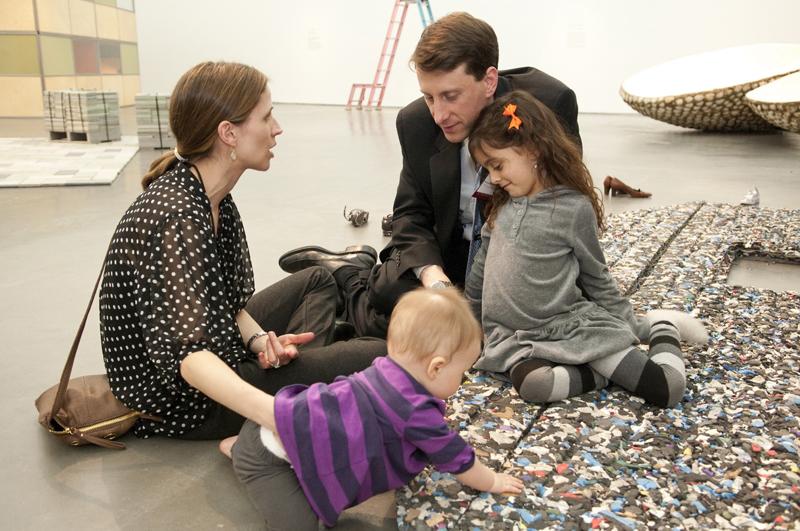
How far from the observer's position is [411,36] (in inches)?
480

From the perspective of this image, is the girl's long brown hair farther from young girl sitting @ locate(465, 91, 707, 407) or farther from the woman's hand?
Result: the woman's hand

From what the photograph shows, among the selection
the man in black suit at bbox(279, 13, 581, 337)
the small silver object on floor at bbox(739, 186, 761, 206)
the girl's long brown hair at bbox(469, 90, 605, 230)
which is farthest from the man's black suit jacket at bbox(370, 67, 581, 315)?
the small silver object on floor at bbox(739, 186, 761, 206)

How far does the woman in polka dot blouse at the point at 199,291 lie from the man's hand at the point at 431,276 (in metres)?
0.34

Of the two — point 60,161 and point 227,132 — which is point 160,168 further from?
point 60,161

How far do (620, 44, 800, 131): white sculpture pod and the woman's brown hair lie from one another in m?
7.01

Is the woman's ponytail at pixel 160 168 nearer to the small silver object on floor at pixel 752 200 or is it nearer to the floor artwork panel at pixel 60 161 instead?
the small silver object on floor at pixel 752 200

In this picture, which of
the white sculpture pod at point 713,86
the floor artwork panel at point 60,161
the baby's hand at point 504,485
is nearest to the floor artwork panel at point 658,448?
the baby's hand at point 504,485

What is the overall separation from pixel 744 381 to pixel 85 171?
5081 millimetres

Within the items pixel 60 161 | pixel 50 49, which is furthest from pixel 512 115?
pixel 50 49

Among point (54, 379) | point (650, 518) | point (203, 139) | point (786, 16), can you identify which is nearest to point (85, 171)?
point (54, 379)

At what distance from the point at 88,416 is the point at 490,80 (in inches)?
55.8

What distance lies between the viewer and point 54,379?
220 cm

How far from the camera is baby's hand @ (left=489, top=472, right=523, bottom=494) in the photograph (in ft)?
4.95

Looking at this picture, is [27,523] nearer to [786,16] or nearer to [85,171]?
[85,171]
